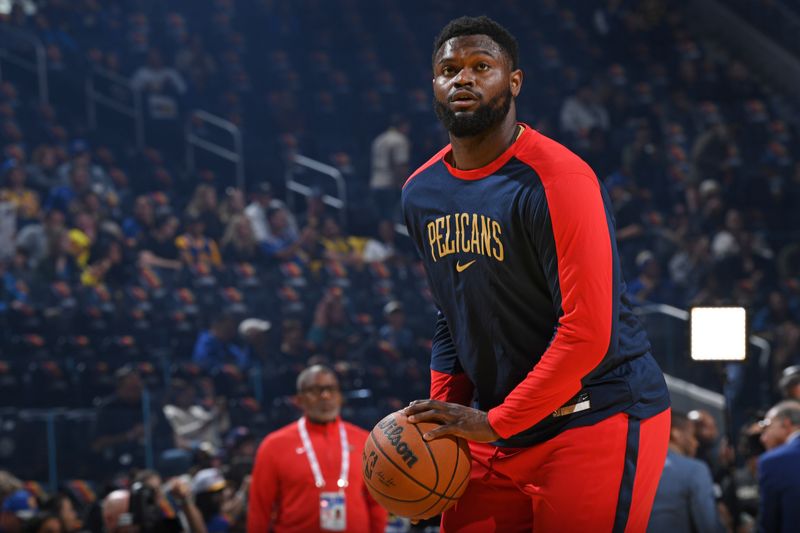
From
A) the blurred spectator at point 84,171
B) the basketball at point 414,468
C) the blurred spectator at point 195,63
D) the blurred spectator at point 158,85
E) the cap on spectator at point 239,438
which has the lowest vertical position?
the cap on spectator at point 239,438

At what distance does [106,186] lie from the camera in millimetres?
13117

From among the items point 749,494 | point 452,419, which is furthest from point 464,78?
point 749,494

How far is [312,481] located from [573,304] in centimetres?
376

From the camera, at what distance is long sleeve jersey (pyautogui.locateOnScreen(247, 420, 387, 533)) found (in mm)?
6258

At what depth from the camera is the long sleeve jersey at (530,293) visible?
9.27 feet

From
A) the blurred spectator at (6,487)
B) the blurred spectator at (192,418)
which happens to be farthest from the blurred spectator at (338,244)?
the blurred spectator at (6,487)

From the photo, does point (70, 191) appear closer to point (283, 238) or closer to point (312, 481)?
point (283, 238)

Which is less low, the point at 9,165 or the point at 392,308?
the point at 9,165

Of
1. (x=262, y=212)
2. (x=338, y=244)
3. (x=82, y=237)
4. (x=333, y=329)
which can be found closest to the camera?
(x=82, y=237)

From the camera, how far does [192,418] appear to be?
9.90 m

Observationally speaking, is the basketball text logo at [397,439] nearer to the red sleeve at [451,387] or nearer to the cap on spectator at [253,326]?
the red sleeve at [451,387]

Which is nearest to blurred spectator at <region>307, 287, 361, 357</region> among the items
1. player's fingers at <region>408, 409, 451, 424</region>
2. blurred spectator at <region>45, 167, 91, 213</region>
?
blurred spectator at <region>45, 167, 91, 213</region>

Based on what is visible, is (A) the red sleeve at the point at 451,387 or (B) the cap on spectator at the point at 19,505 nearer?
(A) the red sleeve at the point at 451,387

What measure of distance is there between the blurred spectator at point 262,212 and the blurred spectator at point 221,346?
90.3 inches
